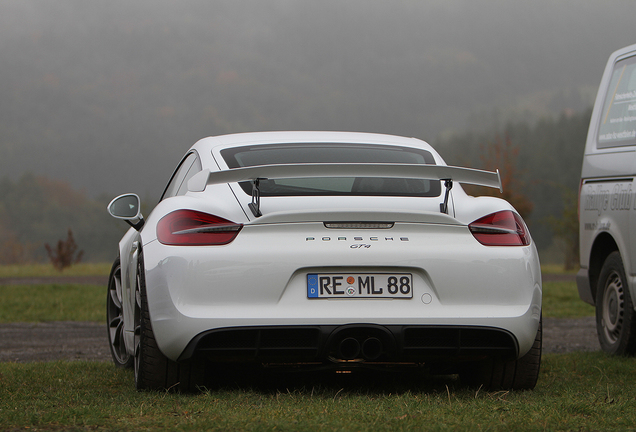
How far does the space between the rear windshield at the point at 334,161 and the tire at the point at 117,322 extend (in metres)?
1.53

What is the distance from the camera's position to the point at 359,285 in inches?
152

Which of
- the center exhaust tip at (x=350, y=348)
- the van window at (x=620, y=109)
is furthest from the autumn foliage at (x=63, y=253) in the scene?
the center exhaust tip at (x=350, y=348)

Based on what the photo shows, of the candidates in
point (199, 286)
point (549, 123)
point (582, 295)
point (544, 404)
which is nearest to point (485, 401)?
point (544, 404)

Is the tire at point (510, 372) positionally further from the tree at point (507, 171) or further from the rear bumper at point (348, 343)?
the tree at point (507, 171)

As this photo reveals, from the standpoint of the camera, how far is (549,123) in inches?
4670

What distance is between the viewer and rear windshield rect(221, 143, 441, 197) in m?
4.24

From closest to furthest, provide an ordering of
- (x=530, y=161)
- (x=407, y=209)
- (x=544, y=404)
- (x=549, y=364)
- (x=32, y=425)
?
1. (x=32, y=425)
2. (x=544, y=404)
3. (x=407, y=209)
4. (x=549, y=364)
5. (x=530, y=161)

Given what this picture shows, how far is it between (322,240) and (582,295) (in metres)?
4.05

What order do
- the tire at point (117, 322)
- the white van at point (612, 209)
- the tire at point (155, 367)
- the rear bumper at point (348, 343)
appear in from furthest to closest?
the white van at point (612, 209) < the tire at point (117, 322) < the tire at point (155, 367) < the rear bumper at point (348, 343)

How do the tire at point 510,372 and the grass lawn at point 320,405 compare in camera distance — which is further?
the tire at point 510,372

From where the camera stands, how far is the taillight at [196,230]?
389cm

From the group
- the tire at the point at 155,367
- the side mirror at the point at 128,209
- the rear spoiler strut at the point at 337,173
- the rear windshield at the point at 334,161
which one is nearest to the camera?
the rear spoiler strut at the point at 337,173

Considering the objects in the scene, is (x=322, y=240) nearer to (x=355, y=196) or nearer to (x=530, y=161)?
(x=355, y=196)

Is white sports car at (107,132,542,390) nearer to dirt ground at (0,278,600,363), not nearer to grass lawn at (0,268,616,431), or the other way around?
grass lawn at (0,268,616,431)
